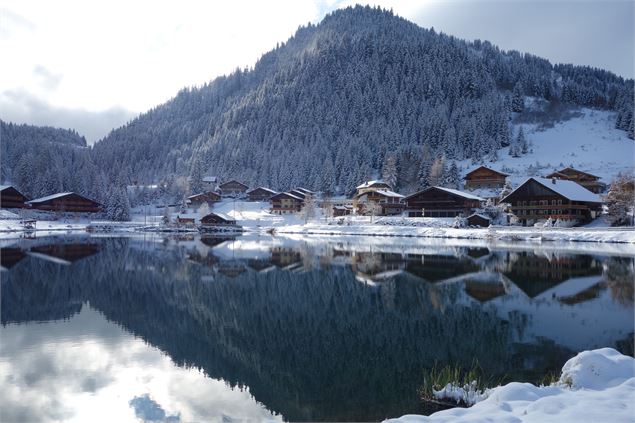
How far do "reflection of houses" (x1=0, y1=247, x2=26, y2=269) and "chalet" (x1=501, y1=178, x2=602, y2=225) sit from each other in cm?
6892

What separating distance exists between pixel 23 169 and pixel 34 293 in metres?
122

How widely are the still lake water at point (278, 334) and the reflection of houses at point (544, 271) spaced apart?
0.52 ft

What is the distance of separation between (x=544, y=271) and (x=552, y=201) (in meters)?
46.2

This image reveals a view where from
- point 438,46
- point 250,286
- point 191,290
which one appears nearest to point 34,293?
point 191,290

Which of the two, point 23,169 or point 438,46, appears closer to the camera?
point 23,169

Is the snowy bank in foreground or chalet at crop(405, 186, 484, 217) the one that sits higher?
chalet at crop(405, 186, 484, 217)

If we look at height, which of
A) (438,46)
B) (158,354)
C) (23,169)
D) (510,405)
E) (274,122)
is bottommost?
(158,354)

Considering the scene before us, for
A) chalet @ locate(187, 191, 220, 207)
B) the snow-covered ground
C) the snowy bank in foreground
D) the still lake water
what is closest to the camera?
the snowy bank in foreground

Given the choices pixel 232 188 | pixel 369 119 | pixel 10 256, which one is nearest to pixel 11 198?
pixel 232 188

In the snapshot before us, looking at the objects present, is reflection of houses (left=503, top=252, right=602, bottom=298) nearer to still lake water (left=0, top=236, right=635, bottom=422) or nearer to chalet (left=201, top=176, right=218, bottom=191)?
still lake water (left=0, top=236, right=635, bottom=422)

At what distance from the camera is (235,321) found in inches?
744

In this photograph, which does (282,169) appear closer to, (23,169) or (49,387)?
(23,169)

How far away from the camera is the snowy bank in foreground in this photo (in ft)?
23.9

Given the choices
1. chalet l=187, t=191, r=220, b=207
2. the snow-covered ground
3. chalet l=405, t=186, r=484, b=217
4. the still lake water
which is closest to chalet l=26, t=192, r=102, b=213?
chalet l=187, t=191, r=220, b=207
